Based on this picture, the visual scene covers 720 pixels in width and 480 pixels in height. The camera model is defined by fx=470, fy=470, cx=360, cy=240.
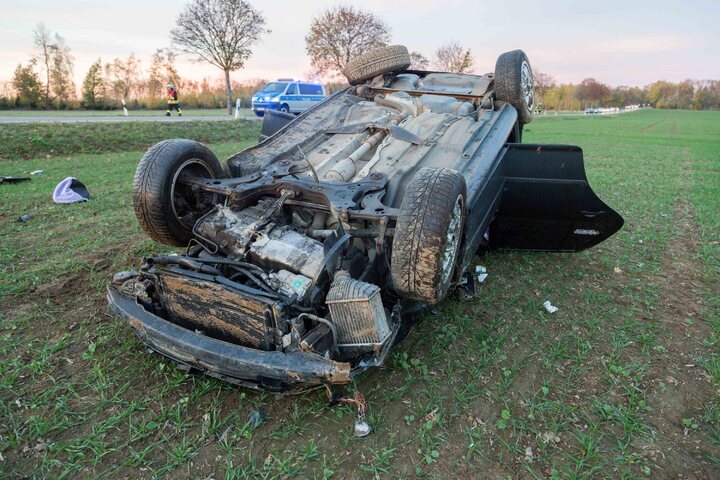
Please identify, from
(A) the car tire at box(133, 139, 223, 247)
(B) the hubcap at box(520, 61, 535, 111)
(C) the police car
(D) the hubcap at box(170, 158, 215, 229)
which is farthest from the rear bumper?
(C) the police car

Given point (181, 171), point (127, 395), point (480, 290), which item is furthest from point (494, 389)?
point (181, 171)

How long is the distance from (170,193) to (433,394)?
7.93 feet

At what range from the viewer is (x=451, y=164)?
158 inches

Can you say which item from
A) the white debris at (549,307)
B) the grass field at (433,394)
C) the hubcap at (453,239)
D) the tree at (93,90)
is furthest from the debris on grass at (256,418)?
the tree at (93,90)

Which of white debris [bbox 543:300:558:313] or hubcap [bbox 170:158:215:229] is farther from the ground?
hubcap [bbox 170:158:215:229]

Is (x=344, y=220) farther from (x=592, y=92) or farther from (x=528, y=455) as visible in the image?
(x=592, y=92)

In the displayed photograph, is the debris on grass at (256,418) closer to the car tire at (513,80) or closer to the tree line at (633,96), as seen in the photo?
the car tire at (513,80)

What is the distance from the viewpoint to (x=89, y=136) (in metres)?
12.7

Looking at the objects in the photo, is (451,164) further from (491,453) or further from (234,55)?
Result: (234,55)

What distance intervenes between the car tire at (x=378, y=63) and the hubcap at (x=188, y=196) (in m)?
2.39

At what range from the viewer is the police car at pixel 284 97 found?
1975cm

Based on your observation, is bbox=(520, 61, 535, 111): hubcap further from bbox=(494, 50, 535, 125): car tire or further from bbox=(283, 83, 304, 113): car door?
bbox=(283, 83, 304, 113): car door

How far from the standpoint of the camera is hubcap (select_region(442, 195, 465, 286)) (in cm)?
299

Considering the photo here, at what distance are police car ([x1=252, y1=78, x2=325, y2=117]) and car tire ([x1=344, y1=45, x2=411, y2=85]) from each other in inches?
578
